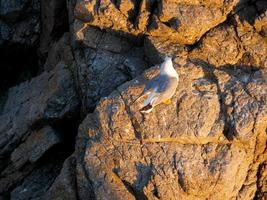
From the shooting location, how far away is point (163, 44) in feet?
48.6

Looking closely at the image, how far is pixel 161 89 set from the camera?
12953 mm

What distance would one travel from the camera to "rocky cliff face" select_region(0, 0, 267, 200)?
42.3 ft

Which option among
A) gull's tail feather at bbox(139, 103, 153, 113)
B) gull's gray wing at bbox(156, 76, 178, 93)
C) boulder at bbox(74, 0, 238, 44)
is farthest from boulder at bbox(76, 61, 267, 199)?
boulder at bbox(74, 0, 238, 44)

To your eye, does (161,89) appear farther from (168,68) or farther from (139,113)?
(139,113)

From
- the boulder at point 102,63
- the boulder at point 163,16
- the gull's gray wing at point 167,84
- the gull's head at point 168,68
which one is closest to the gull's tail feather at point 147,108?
the gull's gray wing at point 167,84

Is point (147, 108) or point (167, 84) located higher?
point (167, 84)

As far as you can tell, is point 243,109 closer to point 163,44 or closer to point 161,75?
point 161,75

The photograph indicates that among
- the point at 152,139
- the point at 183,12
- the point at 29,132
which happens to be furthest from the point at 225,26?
the point at 29,132

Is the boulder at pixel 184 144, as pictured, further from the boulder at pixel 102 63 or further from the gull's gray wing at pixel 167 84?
the boulder at pixel 102 63

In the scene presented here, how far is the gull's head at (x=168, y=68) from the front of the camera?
13.0 meters

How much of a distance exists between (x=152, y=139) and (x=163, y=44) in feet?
8.98

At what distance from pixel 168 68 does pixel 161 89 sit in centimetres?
47

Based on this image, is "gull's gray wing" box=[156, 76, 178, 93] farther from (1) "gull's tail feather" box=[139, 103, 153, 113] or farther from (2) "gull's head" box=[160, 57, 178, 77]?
(1) "gull's tail feather" box=[139, 103, 153, 113]

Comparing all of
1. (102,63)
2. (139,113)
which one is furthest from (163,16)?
(139,113)
